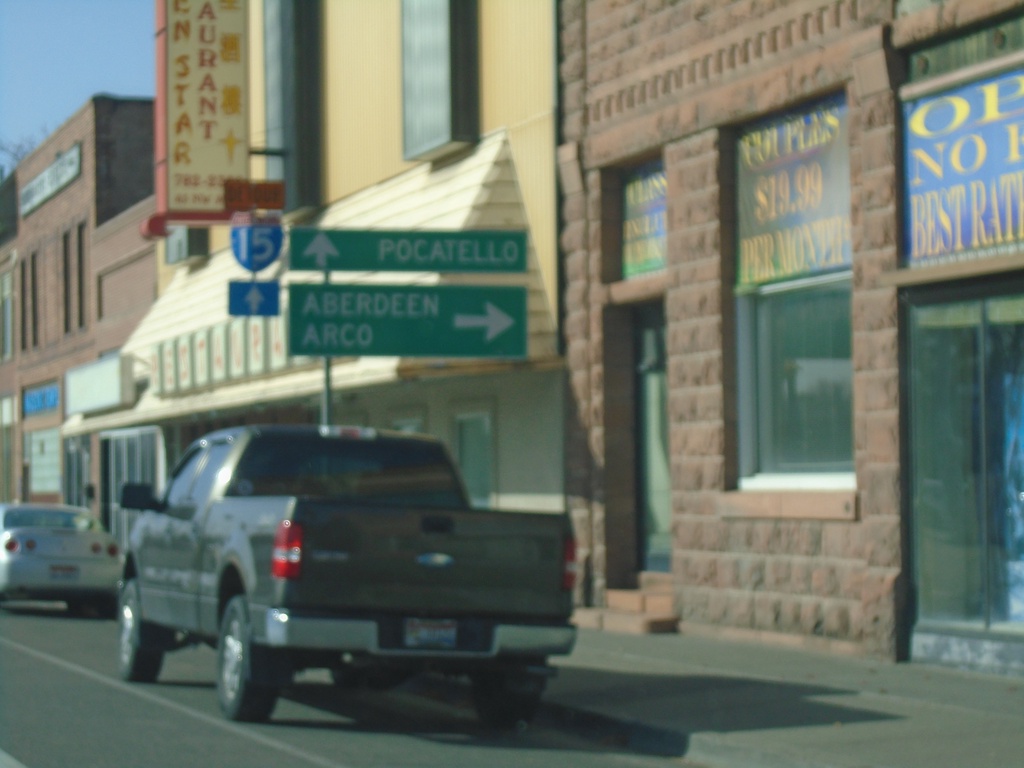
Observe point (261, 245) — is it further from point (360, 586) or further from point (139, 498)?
point (360, 586)

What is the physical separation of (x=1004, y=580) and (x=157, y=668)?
6.46 meters

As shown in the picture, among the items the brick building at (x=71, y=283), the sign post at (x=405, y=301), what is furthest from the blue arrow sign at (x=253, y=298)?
the brick building at (x=71, y=283)

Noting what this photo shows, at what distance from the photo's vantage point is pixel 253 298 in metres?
16.2

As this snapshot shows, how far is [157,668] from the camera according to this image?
526 inches

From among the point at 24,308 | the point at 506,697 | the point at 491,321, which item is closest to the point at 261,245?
the point at 491,321

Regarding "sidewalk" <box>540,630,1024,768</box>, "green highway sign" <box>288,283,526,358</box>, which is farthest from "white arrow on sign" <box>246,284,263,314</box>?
"sidewalk" <box>540,630,1024,768</box>

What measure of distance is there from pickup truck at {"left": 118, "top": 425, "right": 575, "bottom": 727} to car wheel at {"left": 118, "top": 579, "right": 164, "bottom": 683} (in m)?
1.34

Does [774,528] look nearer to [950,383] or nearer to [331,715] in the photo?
[950,383]

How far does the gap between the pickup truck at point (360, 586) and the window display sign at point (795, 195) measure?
493cm

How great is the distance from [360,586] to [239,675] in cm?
112

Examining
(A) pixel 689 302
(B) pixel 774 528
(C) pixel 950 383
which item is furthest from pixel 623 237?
(C) pixel 950 383

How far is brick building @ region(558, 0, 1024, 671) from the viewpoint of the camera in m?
12.6

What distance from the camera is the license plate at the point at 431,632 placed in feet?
33.7

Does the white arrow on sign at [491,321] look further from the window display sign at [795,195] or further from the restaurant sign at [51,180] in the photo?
the restaurant sign at [51,180]
